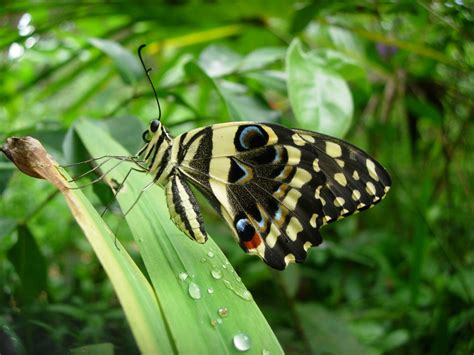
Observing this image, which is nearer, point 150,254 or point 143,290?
point 143,290

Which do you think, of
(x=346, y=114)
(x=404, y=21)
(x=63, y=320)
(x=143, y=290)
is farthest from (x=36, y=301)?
(x=404, y=21)

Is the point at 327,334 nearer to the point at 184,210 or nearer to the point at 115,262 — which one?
the point at 184,210

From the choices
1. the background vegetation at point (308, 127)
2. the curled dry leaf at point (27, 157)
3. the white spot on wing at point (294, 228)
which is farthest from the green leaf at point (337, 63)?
the curled dry leaf at point (27, 157)

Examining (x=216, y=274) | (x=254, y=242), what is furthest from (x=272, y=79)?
(x=216, y=274)

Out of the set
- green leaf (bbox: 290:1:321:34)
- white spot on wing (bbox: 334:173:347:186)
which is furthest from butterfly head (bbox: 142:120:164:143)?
green leaf (bbox: 290:1:321:34)

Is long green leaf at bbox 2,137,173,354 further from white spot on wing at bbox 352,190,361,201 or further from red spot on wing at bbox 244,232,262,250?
white spot on wing at bbox 352,190,361,201

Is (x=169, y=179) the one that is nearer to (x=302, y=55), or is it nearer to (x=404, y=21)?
(x=302, y=55)

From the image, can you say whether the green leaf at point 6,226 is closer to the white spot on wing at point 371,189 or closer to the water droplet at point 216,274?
the water droplet at point 216,274
